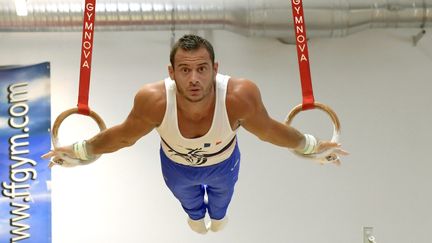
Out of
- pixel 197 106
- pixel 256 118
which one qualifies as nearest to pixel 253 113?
pixel 256 118

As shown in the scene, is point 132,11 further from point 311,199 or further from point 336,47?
point 311,199

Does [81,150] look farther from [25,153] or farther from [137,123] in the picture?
[25,153]

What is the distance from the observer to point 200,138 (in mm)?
2744

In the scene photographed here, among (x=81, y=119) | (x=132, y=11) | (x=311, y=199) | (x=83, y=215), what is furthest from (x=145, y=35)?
(x=311, y=199)

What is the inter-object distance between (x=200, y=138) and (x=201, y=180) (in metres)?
0.49

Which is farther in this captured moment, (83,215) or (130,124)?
(83,215)

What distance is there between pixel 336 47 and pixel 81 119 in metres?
2.52

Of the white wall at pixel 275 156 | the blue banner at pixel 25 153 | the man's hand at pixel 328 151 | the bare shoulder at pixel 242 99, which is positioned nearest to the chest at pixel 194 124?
the bare shoulder at pixel 242 99

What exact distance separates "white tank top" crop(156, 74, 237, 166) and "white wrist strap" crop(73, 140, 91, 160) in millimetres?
372

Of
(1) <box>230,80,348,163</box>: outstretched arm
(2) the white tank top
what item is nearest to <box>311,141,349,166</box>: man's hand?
(1) <box>230,80,348,163</box>: outstretched arm

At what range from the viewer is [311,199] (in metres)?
5.46

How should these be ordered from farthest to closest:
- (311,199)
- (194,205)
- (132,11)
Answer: (311,199), (132,11), (194,205)

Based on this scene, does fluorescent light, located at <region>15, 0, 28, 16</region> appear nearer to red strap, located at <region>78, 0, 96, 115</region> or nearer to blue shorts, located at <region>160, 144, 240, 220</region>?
red strap, located at <region>78, 0, 96, 115</region>

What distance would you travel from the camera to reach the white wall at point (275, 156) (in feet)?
17.6
